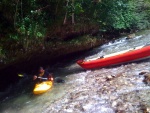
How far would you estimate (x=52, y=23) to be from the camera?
353 inches

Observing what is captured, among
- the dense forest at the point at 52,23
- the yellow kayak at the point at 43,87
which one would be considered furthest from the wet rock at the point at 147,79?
the dense forest at the point at 52,23

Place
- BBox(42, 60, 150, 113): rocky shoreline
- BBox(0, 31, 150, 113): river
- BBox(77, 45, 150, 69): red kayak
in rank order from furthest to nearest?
BBox(77, 45, 150, 69): red kayak < BBox(0, 31, 150, 113): river < BBox(42, 60, 150, 113): rocky shoreline

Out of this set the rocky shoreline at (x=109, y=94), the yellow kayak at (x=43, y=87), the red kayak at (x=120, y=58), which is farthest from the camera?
the red kayak at (x=120, y=58)

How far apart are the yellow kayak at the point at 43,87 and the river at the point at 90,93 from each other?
138 millimetres

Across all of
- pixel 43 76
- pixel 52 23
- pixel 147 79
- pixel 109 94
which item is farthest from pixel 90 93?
pixel 52 23

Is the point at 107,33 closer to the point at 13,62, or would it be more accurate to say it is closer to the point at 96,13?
the point at 96,13

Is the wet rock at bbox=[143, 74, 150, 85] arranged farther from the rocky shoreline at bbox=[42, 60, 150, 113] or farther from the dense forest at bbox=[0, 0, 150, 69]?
the dense forest at bbox=[0, 0, 150, 69]

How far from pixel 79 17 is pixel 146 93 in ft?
17.4

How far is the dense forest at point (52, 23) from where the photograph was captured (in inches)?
298

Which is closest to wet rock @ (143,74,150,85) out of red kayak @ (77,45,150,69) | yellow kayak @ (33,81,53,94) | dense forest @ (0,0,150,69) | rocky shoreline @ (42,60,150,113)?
rocky shoreline @ (42,60,150,113)

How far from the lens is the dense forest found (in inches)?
298

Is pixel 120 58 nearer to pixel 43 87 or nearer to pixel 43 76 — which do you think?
pixel 43 76

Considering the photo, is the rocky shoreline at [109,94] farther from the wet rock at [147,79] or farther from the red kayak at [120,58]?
the red kayak at [120,58]

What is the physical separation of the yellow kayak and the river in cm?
14
